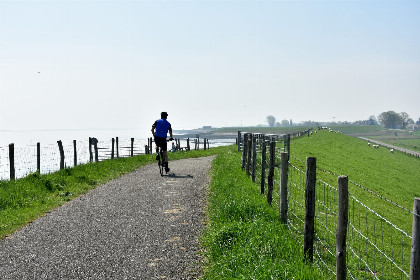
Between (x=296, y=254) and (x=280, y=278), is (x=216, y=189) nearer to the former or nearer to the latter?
(x=296, y=254)

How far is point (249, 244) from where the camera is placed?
6832 millimetres

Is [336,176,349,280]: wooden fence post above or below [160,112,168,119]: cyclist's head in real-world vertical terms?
below

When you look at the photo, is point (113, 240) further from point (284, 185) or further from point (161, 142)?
point (161, 142)

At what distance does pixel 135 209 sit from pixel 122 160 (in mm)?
12586

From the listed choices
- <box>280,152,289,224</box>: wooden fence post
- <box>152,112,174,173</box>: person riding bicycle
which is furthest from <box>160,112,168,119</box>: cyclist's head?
<box>280,152,289,224</box>: wooden fence post

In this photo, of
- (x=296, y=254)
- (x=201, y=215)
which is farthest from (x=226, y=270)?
(x=201, y=215)

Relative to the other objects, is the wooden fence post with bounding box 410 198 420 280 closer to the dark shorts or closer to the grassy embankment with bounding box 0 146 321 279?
the grassy embankment with bounding box 0 146 321 279

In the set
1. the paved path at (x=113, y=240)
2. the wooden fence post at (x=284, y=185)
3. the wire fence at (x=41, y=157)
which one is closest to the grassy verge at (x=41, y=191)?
the paved path at (x=113, y=240)

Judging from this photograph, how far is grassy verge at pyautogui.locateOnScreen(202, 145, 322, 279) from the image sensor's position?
570cm

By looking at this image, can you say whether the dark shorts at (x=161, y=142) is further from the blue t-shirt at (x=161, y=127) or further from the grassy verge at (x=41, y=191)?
the grassy verge at (x=41, y=191)

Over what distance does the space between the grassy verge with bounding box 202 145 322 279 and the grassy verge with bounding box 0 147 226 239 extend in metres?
4.77

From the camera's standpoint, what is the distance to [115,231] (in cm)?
877

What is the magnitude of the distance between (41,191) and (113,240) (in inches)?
259

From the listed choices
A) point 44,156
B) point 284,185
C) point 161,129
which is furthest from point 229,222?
point 44,156
